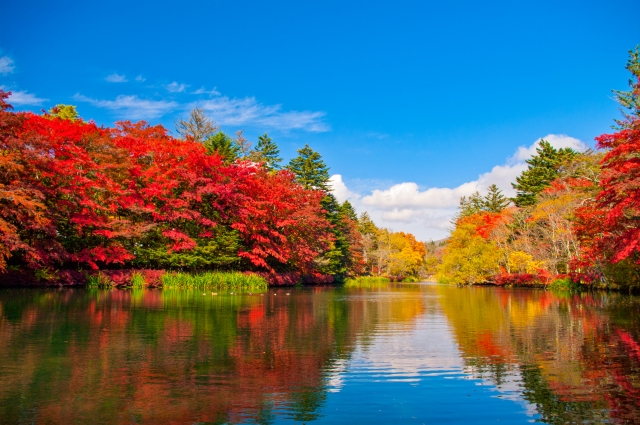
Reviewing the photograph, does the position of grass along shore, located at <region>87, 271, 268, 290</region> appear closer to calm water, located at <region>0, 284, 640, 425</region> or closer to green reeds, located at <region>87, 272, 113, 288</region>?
green reeds, located at <region>87, 272, 113, 288</region>

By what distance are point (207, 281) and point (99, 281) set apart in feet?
20.4

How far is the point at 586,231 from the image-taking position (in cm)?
2492

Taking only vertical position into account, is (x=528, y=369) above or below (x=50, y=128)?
below

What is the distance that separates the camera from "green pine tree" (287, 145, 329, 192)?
59537 millimetres

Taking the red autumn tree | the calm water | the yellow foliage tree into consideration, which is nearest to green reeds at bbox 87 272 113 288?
the calm water

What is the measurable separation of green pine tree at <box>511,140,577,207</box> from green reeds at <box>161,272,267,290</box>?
37.1 meters

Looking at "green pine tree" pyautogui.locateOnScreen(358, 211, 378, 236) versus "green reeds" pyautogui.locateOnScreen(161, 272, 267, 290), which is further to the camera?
"green pine tree" pyautogui.locateOnScreen(358, 211, 378, 236)

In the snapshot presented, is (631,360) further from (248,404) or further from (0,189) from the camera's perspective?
(0,189)

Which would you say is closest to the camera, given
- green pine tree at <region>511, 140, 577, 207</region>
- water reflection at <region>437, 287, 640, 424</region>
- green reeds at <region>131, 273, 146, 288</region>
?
water reflection at <region>437, 287, 640, 424</region>

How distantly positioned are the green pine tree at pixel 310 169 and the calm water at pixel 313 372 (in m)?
47.5

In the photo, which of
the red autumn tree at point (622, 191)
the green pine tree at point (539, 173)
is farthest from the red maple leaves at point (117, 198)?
the green pine tree at point (539, 173)

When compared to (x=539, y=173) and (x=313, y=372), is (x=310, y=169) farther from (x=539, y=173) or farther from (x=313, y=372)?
(x=313, y=372)

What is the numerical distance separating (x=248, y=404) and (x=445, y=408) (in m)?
2.13

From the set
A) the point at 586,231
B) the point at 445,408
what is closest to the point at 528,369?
the point at 445,408
